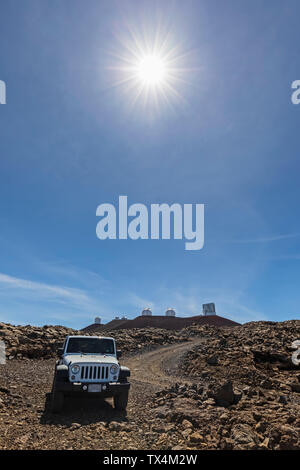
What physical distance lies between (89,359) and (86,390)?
910 millimetres

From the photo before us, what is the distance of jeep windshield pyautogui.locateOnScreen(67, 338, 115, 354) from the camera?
998 centimetres

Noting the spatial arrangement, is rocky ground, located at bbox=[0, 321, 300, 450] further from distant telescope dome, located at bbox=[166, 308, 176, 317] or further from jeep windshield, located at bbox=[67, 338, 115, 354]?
distant telescope dome, located at bbox=[166, 308, 176, 317]

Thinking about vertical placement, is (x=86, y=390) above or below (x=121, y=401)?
above

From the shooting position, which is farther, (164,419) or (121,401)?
(121,401)

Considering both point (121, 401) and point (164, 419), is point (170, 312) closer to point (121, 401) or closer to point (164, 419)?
point (121, 401)

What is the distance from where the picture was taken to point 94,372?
876cm

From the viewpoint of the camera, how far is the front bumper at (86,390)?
27.3 feet

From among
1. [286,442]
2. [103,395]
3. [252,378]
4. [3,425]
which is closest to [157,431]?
[103,395]

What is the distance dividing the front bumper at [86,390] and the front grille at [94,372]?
7.3 inches

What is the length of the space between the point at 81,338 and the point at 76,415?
2487mm

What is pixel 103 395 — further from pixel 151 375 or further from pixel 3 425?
pixel 151 375

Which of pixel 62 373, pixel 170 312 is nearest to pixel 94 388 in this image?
pixel 62 373

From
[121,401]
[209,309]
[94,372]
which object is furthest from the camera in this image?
[209,309]

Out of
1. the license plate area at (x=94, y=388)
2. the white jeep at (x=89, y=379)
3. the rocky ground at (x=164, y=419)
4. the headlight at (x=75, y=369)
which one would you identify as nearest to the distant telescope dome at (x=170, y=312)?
the rocky ground at (x=164, y=419)
